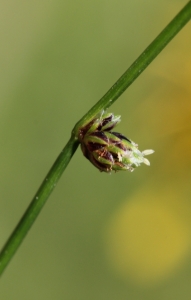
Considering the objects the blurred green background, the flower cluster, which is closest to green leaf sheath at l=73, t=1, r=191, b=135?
the flower cluster

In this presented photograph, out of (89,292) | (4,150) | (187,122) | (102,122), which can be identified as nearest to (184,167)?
(187,122)

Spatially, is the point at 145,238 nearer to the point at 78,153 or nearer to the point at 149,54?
the point at 78,153

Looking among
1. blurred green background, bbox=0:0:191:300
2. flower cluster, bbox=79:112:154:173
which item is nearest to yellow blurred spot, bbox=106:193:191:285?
blurred green background, bbox=0:0:191:300

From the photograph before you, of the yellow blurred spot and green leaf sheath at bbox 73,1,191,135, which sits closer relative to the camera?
green leaf sheath at bbox 73,1,191,135

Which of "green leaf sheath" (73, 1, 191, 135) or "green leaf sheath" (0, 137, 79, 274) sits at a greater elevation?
"green leaf sheath" (73, 1, 191, 135)

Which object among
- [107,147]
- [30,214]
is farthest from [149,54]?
[30,214]

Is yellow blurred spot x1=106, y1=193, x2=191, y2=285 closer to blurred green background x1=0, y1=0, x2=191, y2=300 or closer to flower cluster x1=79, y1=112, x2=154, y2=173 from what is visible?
blurred green background x1=0, y1=0, x2=191, y2=300

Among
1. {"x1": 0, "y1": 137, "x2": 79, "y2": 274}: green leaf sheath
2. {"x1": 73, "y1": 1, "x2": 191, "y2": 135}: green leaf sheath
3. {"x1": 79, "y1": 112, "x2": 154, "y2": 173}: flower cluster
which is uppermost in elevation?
{"x1": 73, "y1": 1, "x2": 191, "y2": 135}: green leaf sheath
